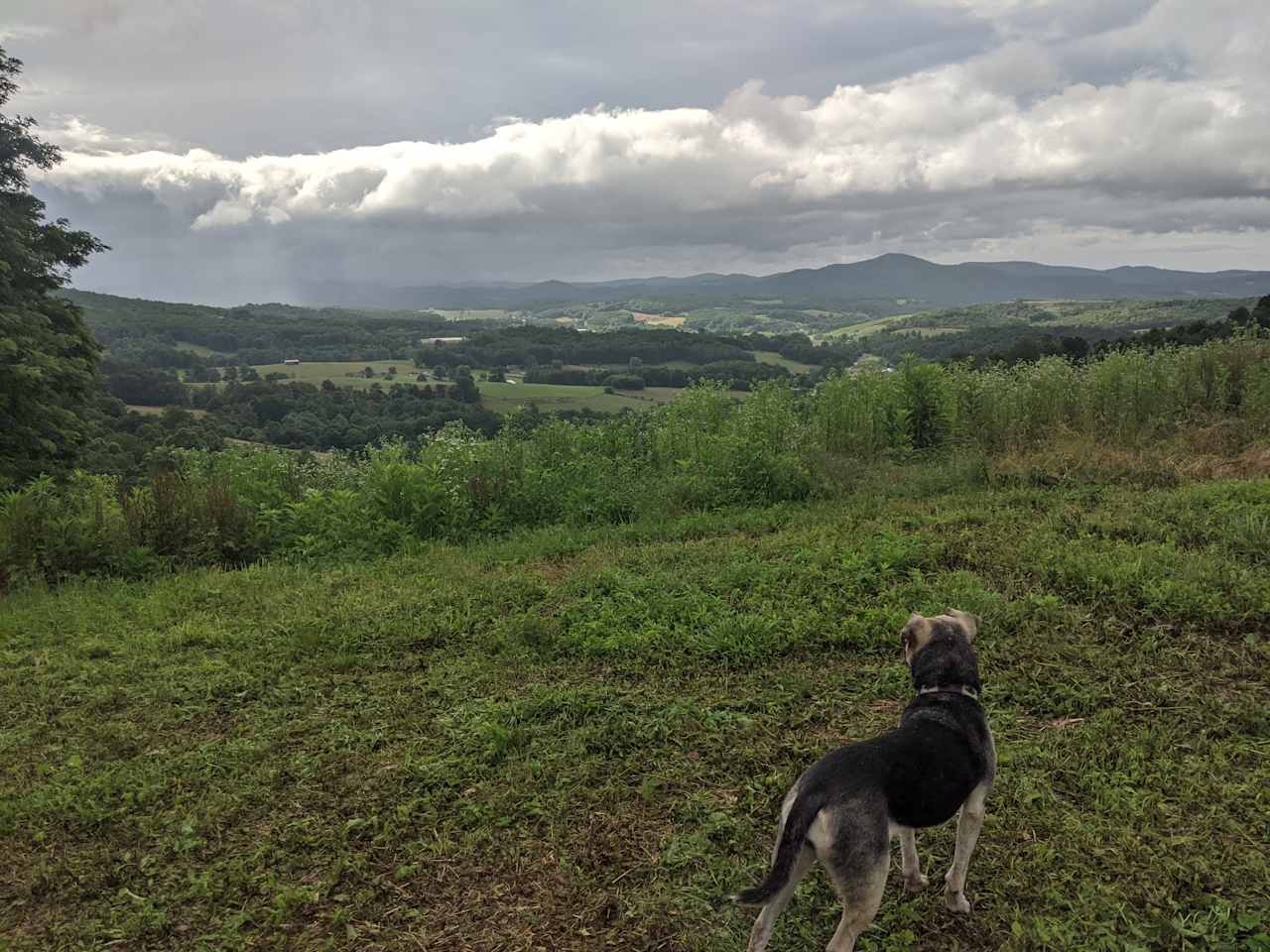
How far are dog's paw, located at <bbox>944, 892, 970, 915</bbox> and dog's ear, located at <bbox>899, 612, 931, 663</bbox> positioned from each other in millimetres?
957

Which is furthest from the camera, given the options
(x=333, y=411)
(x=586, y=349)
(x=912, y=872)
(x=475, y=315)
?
(x=475, y=315)

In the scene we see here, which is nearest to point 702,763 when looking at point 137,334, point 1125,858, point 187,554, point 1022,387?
point 1125,858

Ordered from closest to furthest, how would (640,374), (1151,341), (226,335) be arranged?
(1151,341)
(640,374)
(226,335)

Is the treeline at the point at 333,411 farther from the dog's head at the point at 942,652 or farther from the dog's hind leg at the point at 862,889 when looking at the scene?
the dog's hind leg at the point at 862,889

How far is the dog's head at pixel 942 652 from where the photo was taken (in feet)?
10.3

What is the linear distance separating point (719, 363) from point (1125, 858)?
3927 cm

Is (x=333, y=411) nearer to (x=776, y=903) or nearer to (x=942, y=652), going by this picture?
(x=942, y=652)

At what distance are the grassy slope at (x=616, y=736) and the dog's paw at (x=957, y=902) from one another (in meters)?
0.07

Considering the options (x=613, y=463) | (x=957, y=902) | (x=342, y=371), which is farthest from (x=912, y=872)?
(x=342, y=371)

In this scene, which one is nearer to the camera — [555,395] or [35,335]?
[35,335]

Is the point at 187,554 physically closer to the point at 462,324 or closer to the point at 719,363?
the point at 719,363

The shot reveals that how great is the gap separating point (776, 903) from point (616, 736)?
1886 millimetres

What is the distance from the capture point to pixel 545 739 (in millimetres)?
4316

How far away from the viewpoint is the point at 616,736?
4316 millimetres
